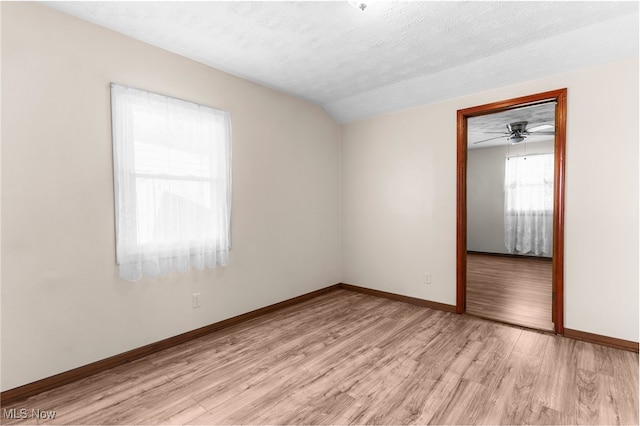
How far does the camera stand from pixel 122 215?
241cm

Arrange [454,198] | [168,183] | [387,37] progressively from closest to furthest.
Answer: [387,37], [168,183], [454,198]

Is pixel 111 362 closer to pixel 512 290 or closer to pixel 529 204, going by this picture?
pixel 512 290

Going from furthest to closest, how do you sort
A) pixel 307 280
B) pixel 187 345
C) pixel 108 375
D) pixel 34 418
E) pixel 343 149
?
1. pixel 343 149
2. pixel 307 280
3. pixel 187 345
4. pixel 108 375
5. pixel 34 418

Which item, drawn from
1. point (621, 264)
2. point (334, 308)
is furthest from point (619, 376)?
point (334, 308)

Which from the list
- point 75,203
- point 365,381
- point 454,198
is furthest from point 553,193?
point 75,203

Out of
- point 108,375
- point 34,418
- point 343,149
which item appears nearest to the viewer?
point 34,418

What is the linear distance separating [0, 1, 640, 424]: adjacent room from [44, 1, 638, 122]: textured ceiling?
0.8 inches

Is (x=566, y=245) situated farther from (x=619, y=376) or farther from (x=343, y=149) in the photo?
(x=343, y=149)

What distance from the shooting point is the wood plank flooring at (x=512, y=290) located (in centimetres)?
335

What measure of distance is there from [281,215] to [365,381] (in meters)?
2.11

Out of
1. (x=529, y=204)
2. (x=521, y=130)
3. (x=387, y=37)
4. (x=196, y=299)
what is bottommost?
(x=196, y=299)

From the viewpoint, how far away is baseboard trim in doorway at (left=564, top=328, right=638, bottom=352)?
256cm

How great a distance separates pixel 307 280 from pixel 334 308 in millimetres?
555

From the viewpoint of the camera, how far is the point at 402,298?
13.1 feet
